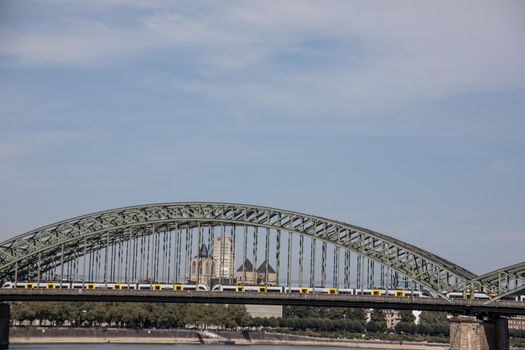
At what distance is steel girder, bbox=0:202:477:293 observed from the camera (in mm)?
127750

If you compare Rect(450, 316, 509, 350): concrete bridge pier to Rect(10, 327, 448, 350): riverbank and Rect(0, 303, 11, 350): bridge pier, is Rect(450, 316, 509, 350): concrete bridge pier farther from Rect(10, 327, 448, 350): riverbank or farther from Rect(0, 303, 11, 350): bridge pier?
Rect(10, 327, 448, 350): riverbank

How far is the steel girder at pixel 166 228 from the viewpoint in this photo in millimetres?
127750

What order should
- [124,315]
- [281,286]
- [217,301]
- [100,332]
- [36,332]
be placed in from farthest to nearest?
1. [124,315]
2. [100,332]
3. [36,332]
4. [281,286]
5. [217,301]

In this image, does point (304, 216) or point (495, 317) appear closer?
point (495, 317)

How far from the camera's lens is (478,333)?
11606 cm

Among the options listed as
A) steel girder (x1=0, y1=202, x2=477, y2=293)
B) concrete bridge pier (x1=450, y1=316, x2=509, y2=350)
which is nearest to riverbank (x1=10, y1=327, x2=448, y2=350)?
steel girder (x1=0, y1=202, x2=477, y2=293)

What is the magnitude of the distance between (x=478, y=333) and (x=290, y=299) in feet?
59.6

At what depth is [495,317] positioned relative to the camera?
11931 cm

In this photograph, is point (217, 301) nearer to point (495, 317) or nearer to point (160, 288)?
point (160, 288)

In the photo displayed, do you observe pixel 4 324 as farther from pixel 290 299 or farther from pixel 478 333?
pixel 478 333

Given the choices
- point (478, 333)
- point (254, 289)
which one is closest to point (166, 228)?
point (254, 289)

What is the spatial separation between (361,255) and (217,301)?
18374 mm

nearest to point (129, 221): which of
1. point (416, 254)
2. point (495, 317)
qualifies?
point (416, 254)

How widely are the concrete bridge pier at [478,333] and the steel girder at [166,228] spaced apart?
9.27 meters
